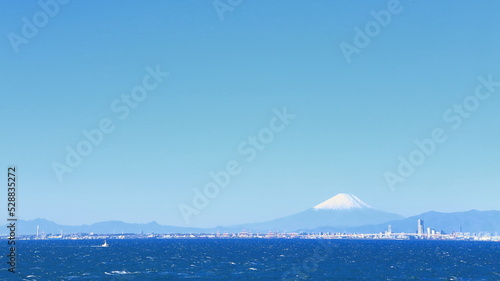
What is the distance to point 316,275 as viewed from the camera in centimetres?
13738

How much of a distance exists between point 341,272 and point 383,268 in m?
22.3

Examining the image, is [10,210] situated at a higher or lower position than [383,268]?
higher

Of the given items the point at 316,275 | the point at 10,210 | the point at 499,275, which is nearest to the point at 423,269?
the point at 499,275

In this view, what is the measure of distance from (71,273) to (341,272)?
65.8 metres

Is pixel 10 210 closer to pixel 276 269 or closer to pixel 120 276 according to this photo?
pixel 120 276

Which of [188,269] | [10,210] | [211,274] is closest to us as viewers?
[10,210]

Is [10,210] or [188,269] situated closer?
[10,210]

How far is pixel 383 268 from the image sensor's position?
164125 millimetres

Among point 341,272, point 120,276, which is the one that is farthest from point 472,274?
point 120,276

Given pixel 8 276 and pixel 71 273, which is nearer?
pixel 8 276

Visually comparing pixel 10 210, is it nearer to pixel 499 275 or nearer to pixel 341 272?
pixel 341 272

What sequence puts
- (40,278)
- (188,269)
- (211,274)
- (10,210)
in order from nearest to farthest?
(10,210) → (40,278) → (211,274) → (188,269)

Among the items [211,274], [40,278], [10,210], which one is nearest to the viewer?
[10,210]

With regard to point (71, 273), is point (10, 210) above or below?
above
